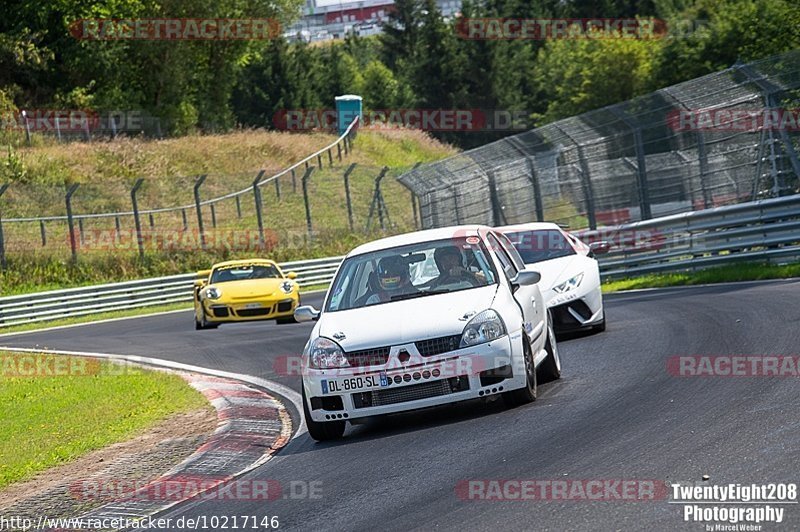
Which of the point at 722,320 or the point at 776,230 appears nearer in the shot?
the point at 722,320

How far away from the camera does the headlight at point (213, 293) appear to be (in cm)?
2159

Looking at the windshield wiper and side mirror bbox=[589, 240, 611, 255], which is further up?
the windshield wiper

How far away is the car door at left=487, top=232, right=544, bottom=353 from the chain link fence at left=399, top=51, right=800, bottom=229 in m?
10.2

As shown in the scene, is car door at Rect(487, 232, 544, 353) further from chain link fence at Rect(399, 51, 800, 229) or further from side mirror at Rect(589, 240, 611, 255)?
side mirror at Rect(589, 240, 611, 255)

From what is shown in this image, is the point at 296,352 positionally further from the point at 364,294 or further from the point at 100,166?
the point at 100,166

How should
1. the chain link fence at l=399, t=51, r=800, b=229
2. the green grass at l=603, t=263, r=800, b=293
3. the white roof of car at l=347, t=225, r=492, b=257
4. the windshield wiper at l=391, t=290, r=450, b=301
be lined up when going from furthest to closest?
the chain link fence at l=399, t=51, r=800, b=229, the green grass at l=603, t=263, r=800, b=293, the white roof of car at l=347, t=225, r=492, b=257, the windshield wiper at l=391, t=290, r=450, b=301

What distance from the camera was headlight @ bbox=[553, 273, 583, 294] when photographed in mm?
13656

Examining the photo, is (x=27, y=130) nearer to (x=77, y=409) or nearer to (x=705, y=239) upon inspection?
(x=705, y=239)

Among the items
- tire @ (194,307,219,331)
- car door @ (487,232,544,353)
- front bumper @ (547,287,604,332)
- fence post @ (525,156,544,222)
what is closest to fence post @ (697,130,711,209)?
fence post @ (525,156,544,222)

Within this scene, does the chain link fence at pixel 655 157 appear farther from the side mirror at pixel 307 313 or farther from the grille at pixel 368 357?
the grille at pixel 368 357

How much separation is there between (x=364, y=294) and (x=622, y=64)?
202 feet

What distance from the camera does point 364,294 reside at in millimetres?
9883

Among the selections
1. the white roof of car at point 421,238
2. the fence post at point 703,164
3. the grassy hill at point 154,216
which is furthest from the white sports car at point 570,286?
the grassy hill at point 154,216

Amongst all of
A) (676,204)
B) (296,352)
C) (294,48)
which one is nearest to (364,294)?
(296,352)
